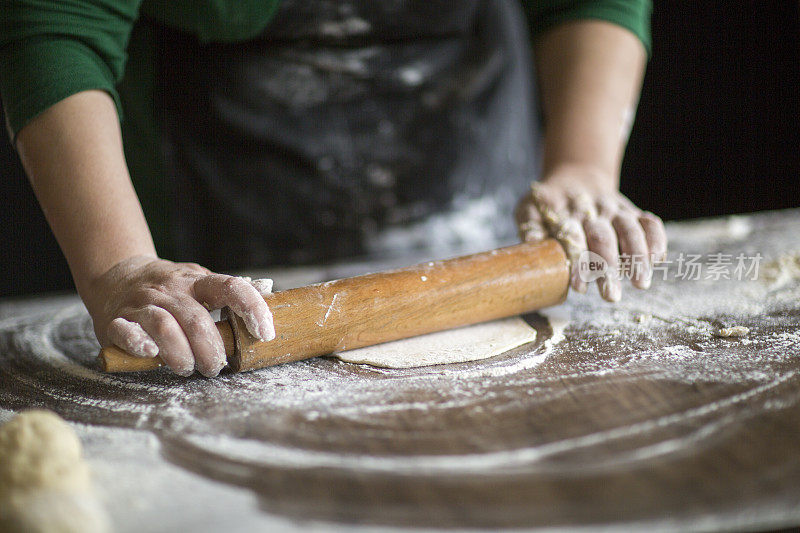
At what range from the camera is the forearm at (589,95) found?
165cm

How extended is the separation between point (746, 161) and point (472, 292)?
2677mm

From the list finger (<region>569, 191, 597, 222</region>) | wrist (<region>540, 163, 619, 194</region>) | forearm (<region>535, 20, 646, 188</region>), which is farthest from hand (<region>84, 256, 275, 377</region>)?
forearm (<region>535, 20, 646, 188</region>)

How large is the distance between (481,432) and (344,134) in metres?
1.17

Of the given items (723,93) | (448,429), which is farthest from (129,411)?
(723,93)

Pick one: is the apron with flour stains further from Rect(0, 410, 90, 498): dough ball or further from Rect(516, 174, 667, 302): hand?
Rect(0, 410, 90, 498): dough ball

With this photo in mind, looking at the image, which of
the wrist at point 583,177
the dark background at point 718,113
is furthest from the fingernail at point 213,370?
the dark background at point 718,113

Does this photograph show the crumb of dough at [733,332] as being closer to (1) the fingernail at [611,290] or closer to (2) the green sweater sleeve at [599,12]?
(1) the fingernail at [611,290]

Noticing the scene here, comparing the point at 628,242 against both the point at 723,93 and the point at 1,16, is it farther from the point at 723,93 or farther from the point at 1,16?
the point at 723,93

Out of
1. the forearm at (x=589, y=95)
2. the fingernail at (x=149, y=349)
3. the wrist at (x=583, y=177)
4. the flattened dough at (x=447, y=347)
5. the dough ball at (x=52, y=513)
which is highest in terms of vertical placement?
the forearm at (x=589, y=95)

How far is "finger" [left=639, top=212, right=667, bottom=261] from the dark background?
85.2 inches

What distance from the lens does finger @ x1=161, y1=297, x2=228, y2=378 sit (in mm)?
955

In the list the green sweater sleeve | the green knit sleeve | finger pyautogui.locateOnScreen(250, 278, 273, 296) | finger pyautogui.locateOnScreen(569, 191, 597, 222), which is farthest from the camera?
the green sweater sleeve

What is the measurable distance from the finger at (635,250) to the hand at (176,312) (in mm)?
738

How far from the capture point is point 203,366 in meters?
0.98
